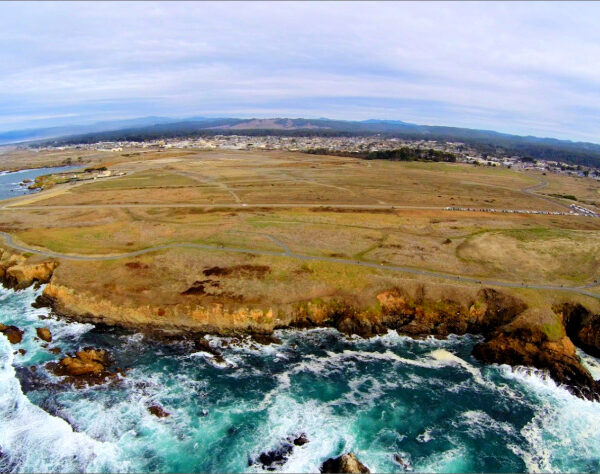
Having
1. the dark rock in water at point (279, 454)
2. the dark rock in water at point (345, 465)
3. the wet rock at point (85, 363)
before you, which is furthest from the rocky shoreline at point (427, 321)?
the dark rock in water at point (345, 465)

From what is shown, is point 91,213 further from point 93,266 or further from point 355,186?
point 355,186

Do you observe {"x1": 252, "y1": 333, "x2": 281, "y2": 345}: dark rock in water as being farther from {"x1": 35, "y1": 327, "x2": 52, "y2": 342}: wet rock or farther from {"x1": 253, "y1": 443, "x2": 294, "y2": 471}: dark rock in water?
{"x1": 35, "y1": 327, "x2": 52, "y2": 342}: wet rock

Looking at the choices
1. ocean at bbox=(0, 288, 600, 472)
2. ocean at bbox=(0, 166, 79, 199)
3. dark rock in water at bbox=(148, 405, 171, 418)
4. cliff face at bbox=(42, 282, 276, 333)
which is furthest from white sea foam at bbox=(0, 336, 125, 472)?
ocean at bbox=(0, 166, 79, 199)

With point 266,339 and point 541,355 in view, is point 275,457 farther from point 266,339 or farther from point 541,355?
point 541,355

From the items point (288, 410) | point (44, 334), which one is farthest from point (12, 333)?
point (288, 410)

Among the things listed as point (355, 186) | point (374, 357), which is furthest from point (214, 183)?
point (374, 357)

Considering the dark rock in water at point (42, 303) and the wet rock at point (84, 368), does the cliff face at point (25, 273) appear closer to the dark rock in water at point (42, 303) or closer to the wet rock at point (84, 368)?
the dark rock in water at point (42, 303)
